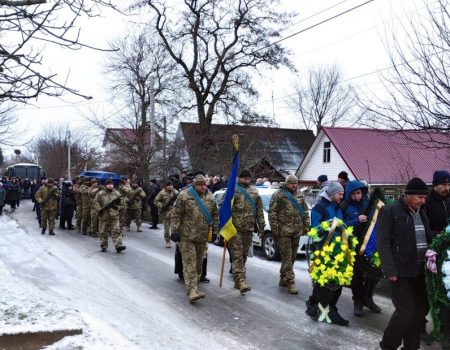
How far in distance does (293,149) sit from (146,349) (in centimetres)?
4744

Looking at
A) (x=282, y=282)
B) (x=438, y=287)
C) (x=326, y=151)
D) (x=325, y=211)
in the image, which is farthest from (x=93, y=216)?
(x=326, y=151)

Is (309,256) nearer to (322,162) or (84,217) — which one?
(84,217)

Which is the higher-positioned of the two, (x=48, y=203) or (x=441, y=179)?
(x=441, y=179)

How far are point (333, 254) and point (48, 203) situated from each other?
11662mm

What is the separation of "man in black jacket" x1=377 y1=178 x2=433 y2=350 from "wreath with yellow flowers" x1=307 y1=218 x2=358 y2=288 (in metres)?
1.15

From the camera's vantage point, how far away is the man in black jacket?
5074mm

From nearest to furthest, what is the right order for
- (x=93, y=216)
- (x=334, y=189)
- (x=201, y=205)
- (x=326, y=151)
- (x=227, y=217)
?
(x=334, y=189) → (x=201, y=205) → (x=227, y=217) → (x=93, y=216) → (x=326, y=151)

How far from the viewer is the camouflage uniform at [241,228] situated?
27.0 ft

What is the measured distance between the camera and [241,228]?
8.38 m

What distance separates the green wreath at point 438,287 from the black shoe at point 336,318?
4.91 feet

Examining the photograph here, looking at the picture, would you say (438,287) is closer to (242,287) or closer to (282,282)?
(242,287)

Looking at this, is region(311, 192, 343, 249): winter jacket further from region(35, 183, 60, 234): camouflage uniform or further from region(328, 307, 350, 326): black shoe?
region(35, 183, 60, 234): camouflage uniform

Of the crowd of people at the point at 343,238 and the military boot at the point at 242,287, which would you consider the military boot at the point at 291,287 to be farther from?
the military boot at the point at 242,287

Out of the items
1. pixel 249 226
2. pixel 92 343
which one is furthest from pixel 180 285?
pixel 92 343
